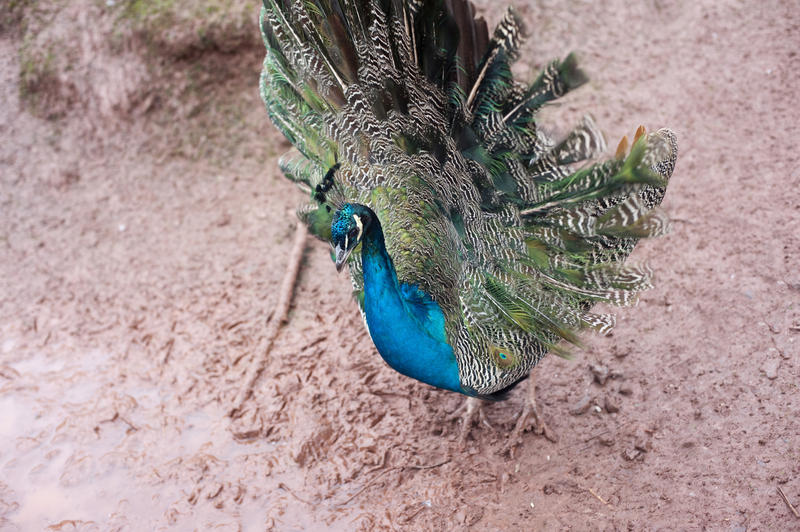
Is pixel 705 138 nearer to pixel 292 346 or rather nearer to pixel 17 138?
pixel 292 346

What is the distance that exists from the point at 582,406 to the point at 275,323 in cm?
231

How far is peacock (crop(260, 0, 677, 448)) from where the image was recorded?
3.25 metres

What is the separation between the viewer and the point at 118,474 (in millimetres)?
4188

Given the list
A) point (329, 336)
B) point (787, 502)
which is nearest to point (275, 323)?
point (329, 336)

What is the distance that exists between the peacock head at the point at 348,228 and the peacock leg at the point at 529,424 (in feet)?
5.60

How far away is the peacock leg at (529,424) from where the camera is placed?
3.98m

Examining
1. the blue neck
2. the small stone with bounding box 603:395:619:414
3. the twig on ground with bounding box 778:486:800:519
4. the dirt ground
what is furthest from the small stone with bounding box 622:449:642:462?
the blue neck

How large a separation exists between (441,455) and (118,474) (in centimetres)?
206

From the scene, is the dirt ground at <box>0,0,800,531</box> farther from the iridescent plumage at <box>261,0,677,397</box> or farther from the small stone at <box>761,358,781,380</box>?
the iridescent plumage at <box>261,0,677,397</box>

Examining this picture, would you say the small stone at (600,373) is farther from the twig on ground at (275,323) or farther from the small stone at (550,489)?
the twig on ground at (275,323)

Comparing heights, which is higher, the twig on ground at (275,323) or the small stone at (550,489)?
the small stone at (550,489)

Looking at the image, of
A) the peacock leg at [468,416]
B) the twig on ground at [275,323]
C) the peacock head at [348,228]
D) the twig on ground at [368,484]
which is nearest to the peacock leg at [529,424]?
the peacock leg at [468,416]

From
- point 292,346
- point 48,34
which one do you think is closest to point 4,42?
point 48,34

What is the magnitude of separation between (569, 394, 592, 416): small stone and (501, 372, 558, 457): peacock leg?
220mm
